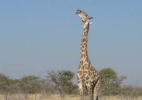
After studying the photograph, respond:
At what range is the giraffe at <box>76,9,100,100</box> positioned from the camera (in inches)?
366

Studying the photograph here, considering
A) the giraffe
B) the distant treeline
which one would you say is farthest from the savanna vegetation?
the giraffe

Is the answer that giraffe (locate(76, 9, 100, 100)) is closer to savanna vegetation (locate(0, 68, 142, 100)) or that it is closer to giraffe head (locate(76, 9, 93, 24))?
giraffe head (locate(76, 9, 93, 24))

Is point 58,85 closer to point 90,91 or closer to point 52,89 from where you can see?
point 52,89

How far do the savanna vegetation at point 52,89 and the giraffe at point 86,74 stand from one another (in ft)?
7.20

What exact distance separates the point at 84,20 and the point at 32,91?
775 centimetres

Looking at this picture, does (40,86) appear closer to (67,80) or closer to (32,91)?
(32,91)

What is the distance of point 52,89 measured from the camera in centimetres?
1814

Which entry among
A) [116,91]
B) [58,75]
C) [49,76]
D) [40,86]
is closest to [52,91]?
[40,86]

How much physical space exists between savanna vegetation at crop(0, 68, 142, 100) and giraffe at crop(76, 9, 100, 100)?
219 centimetres

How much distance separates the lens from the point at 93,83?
9.43 metres

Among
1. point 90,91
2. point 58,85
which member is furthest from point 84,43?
point 58,85

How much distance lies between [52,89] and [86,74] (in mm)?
8932

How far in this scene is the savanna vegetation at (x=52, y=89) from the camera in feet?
43.9

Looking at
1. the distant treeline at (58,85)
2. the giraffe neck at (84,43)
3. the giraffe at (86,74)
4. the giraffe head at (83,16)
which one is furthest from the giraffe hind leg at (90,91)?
the distant treeline at (58,85)
